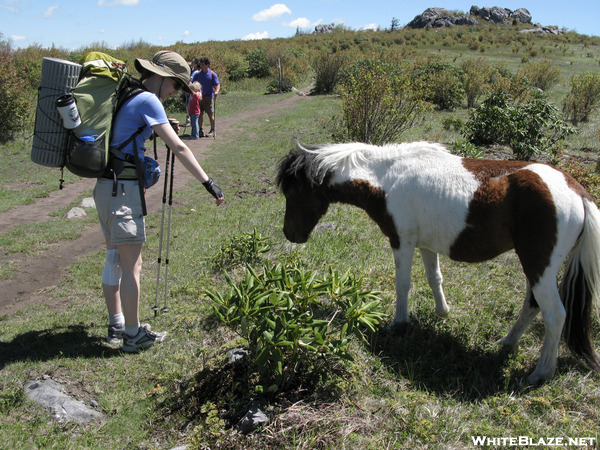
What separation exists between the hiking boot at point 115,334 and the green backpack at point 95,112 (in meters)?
1.38

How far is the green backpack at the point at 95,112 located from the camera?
110 inches

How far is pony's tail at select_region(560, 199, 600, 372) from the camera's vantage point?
9.00ft

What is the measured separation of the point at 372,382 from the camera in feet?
9.50

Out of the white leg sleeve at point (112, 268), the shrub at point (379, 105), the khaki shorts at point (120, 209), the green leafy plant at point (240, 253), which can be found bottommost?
the green leafy plant at point (240, 253)

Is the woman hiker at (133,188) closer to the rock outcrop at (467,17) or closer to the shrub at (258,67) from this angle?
the shrub at (258,67)

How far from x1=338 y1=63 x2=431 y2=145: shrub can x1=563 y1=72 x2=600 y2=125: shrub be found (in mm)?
7259

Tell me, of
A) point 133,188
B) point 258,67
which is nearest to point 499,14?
point 258,67

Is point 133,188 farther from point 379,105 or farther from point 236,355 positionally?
point 379,105

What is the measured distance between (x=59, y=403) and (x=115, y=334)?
2.76 ft

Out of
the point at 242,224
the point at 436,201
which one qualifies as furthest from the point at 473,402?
the point at 242,224

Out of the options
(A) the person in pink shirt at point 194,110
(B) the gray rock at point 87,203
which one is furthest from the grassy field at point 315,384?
(A) the person in pink shirt at point 194,110

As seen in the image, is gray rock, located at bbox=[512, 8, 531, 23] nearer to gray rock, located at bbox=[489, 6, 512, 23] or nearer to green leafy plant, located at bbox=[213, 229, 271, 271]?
gray rock, located at bbox=[489, 6, 512, 23]

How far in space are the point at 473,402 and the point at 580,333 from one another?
103 centimetres

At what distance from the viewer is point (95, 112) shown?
285 centimetres
